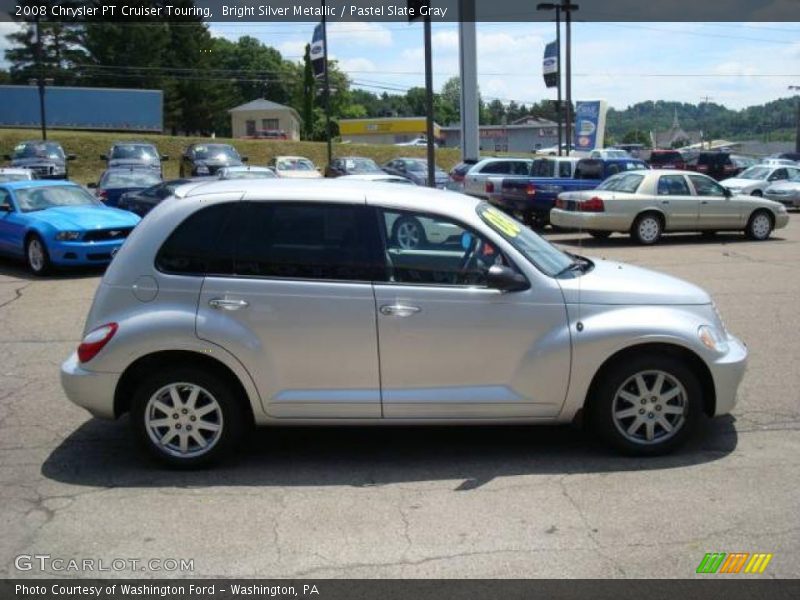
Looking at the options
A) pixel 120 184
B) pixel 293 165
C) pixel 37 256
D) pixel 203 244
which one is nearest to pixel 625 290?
pixel 203 244

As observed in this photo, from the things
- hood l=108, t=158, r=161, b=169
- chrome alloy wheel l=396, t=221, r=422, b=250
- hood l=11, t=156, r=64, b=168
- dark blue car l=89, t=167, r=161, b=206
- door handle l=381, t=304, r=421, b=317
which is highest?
hood l=11, t=156, r=64, b=168

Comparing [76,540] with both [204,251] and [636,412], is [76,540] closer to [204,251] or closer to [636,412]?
[204,251]

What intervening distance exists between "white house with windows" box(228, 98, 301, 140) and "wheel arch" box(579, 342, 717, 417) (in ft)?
254

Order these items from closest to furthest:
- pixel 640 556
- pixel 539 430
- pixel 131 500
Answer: pixel 640 556
pixel 131 500
pixel 539 430

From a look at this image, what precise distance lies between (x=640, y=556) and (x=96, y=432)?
149 inches

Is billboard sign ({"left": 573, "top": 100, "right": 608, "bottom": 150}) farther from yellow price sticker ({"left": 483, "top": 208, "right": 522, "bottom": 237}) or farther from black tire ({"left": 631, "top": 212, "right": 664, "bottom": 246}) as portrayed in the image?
yellow price sticker ({"left": 483, "top": 208, "right": 522, "bottom": 237})

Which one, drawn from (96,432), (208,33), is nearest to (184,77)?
(208,33)

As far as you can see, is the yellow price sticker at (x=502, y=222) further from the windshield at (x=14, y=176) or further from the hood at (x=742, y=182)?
the hood at (x=742, y=182)

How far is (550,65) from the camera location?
36562mm

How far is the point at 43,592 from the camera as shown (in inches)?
139

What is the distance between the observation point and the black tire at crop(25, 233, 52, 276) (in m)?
12.8

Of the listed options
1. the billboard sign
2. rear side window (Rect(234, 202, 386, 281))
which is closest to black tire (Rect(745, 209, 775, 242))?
rear side window (Rect(234, 202, 386, 281))

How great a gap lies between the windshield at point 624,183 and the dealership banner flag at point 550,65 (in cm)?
2033

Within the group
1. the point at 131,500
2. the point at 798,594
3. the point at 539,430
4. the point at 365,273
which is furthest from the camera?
the point at 539,430
